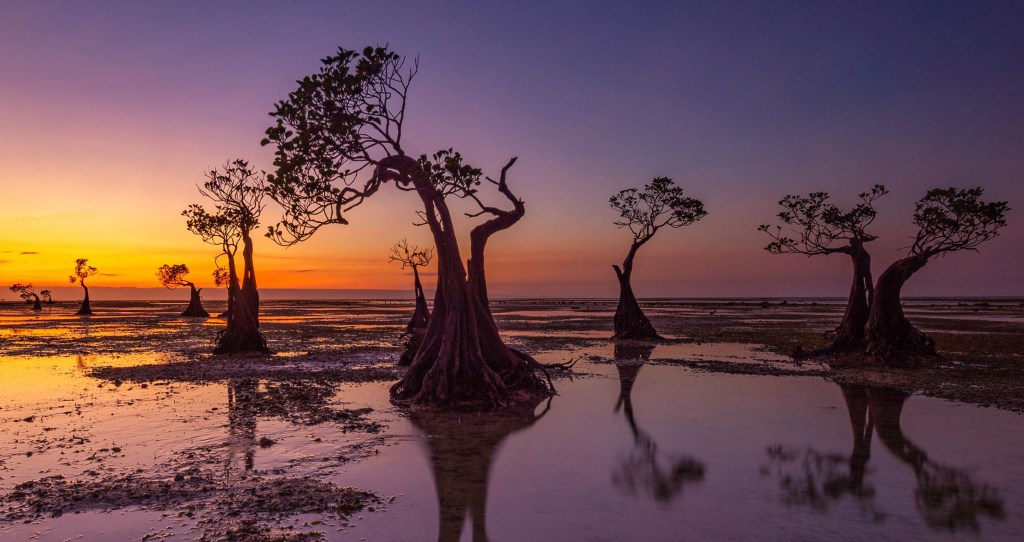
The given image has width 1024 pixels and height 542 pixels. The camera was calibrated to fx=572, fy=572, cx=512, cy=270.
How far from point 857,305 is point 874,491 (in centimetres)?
1942

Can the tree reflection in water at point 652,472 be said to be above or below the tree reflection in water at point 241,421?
below

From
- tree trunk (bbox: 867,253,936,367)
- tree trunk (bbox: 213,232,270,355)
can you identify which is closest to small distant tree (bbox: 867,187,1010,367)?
tree trunk (bbox: 867,253,936,367)

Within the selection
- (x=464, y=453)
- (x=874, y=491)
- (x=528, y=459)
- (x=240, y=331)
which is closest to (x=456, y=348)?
(x=464, y=453)

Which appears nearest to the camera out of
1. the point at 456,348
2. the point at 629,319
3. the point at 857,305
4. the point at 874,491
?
the point at 874,491

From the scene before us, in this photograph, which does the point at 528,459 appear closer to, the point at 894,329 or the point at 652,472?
the point at 652,472

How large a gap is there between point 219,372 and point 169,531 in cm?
1601

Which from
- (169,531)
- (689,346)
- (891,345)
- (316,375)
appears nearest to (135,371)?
(316,375)

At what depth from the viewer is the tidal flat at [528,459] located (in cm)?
732

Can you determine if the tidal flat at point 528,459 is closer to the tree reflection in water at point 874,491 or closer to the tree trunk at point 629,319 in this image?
the tree reflection in water at point 874,491

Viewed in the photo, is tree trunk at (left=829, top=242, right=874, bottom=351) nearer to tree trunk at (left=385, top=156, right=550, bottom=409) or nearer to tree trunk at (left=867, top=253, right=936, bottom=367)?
tree trunk at (left=867, top=253, right=936, bottom=367)

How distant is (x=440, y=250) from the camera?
1697 cm

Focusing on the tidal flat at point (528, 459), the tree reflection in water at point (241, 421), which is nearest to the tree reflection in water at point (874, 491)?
the tidal flat at point (528, 459)

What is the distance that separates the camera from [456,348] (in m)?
15.8

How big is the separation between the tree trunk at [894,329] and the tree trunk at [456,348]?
46.4ft
